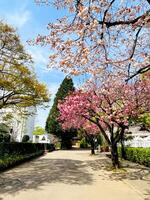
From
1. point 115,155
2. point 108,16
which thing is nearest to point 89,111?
point 115,155

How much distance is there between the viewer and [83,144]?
253 ft

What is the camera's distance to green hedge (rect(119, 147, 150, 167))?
909 inches

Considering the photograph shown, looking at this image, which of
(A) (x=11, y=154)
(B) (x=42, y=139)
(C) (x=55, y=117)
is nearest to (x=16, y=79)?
(A) (x=11, y=154)

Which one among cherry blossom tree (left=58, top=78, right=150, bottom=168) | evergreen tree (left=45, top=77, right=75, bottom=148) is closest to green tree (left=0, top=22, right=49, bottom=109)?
cherry blossom tree (left=58, top=78, right=150, bottom=168)

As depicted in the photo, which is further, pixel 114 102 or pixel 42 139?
pixel 42 139

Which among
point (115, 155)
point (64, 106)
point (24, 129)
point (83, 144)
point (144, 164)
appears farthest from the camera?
point (83, 144)

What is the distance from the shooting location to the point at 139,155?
1015 inches

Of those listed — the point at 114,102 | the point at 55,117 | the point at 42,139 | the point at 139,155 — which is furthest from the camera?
the point at 42,139

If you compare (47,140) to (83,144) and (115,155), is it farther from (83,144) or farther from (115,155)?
(115,155)

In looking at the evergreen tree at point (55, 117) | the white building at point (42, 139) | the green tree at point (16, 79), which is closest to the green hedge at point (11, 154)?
the green tree at point (16, 79)

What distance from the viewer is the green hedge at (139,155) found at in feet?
75.8

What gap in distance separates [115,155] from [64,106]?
6.67m

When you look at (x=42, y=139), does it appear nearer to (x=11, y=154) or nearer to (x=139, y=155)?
(x=11, y=154)

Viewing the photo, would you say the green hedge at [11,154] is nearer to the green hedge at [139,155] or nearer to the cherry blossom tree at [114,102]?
the cherry blossom tree at [114,102]
